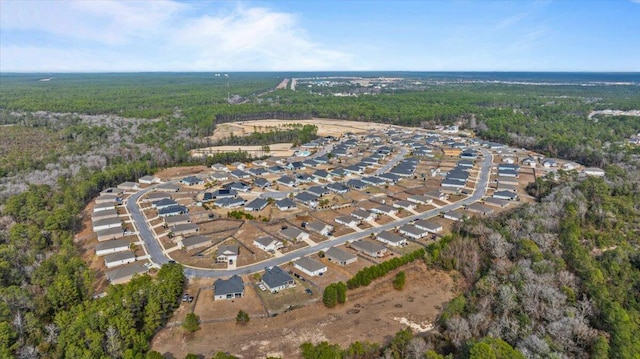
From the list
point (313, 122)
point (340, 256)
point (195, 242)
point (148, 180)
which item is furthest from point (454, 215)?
point (313, 122)

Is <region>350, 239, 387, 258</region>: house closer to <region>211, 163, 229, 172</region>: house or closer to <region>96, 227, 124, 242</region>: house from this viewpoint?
<region>96, 227, 124, 242</region>: house

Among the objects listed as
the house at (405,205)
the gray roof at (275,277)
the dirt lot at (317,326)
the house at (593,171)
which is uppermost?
the house at (593,171)

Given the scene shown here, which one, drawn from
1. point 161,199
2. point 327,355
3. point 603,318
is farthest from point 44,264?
point 603,318

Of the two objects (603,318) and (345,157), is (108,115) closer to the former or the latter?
(345,157)

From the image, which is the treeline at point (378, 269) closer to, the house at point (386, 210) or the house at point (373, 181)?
the house at point (386, 210)

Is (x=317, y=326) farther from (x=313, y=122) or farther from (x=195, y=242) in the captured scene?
(x=313, y=122)

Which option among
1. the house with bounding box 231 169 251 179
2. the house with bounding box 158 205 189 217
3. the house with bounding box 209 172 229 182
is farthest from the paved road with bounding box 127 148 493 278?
the house with bounding box 231 169 251 179

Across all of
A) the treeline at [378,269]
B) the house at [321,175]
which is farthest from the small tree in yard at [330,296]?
the house at [321,175]
